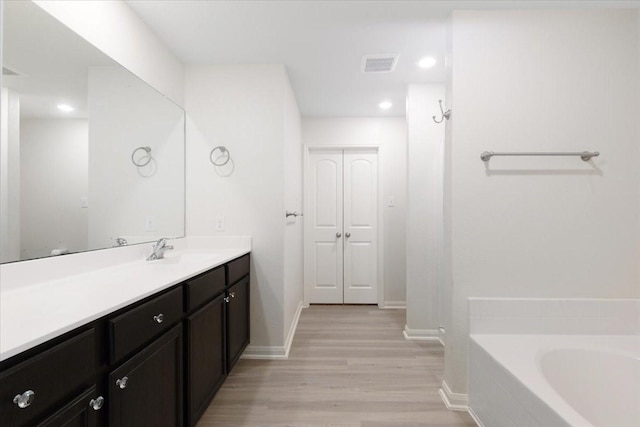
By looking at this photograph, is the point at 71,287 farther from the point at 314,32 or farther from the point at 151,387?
the point at 314,32

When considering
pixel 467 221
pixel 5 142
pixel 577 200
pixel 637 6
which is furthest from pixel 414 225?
pixel 5 142

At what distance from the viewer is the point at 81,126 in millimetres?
1567

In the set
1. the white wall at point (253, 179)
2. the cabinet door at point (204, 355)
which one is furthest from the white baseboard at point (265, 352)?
the cabinet door at point (204, 355)

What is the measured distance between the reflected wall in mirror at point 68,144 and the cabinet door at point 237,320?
27.9 inches

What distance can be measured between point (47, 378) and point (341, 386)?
1.75 m

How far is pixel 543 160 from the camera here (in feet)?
6.19

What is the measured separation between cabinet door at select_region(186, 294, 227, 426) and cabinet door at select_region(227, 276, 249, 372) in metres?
0.09

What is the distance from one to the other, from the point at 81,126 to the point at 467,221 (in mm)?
2163

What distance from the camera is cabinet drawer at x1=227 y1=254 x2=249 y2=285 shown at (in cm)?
209

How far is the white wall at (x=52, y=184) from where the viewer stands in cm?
130

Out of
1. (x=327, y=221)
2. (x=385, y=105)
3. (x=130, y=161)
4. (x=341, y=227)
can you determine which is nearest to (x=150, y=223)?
(x=130, y=161)

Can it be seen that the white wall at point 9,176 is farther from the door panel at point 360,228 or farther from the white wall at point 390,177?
the door panel at point 360,228

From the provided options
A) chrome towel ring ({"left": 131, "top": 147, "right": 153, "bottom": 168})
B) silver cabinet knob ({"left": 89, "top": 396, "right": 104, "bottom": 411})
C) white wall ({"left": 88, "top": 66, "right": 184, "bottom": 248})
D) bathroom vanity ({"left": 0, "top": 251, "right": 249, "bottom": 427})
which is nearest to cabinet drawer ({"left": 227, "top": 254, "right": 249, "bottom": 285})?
bathroom vanity ({"left": 0, "top": 251, "right": 249, "bottom": 427})

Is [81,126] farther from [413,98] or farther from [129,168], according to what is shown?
[413,98]
